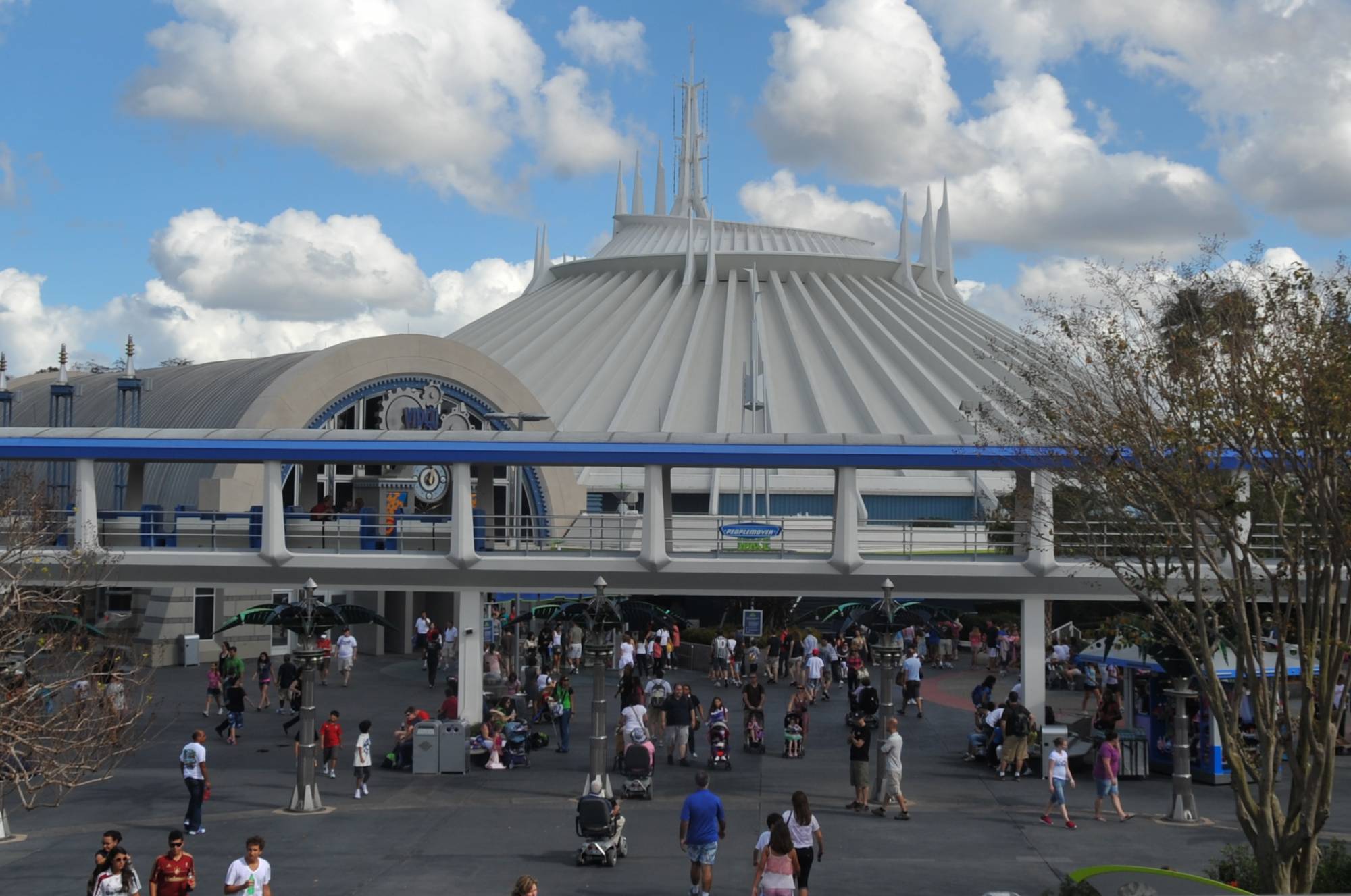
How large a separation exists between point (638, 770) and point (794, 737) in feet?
14.0

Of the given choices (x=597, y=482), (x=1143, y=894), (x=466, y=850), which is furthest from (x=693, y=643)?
(x=1143, y=894)

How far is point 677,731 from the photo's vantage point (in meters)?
23.0

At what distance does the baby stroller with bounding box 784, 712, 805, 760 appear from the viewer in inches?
929

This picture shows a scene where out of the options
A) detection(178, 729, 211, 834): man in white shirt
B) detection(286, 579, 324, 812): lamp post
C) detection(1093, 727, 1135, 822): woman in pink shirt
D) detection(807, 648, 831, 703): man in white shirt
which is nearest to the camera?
detection(178, 729, 211, 834): man in white shirt

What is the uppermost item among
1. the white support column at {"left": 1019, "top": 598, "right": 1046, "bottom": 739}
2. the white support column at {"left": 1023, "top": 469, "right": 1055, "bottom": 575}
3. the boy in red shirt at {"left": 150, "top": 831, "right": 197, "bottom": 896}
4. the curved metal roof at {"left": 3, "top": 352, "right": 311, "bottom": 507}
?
the curved metal roof at {"left": 3, "top": 352, "right": 311, "bottom": 507}

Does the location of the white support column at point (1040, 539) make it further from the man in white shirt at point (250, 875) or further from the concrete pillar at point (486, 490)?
the man in white shirt at point (250, 875)

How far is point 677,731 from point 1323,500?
40.3 feet

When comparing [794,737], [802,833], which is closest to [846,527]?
[794,737]

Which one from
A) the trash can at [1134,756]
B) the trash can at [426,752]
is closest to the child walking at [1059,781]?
the trash can at [1134,756]

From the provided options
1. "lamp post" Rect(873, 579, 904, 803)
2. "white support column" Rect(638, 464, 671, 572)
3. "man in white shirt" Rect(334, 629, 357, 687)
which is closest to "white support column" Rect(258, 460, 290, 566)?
"white support column" Rect(638, 464, 671, 572)

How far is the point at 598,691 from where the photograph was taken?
785 inches

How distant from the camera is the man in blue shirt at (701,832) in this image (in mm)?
14500

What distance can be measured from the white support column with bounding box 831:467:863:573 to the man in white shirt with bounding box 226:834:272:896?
13.7 metres

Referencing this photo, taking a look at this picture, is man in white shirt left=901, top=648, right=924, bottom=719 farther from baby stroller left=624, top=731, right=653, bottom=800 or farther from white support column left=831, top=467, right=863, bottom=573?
baby stroller left=624, top=731, right=653, bottom=800
